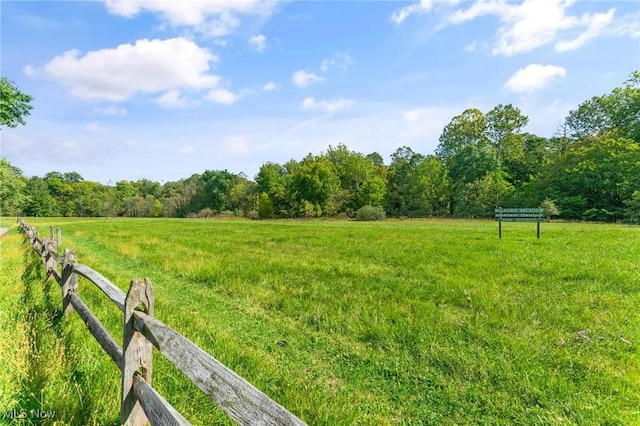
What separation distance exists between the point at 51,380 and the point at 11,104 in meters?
31.5

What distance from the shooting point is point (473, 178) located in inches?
2260

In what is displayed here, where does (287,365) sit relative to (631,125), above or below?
below

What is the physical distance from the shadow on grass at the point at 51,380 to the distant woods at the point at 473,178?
151 feet

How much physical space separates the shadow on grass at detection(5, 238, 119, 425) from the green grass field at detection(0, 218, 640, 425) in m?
0.02

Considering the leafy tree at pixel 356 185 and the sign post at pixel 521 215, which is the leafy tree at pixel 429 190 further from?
the sign post at pixel 521 215

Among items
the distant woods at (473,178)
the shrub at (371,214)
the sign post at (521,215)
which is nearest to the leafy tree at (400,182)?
the distant woods at (473,178)

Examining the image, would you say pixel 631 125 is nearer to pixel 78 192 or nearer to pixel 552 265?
pixel 552 265

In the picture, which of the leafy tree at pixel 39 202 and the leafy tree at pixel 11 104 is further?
the leafy tree at pixel 39 202

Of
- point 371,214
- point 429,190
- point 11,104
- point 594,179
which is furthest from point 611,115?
point 11,104

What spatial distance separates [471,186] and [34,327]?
2236 inches

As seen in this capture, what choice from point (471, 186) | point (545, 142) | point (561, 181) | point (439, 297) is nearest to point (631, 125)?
point (561, 181)

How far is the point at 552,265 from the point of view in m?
9.59

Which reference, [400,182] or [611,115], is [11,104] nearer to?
[400,182]

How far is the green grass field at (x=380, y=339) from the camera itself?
368cm
